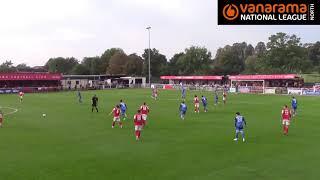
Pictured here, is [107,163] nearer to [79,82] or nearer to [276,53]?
[79,82]

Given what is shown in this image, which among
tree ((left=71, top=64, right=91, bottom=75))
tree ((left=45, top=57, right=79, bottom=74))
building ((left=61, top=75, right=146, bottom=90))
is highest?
tree ((left=45, top=57, right=79, bottom=74))

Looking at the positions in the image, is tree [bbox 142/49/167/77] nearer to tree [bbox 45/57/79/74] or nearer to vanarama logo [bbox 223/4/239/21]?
tree [bbox 45/57/79/74]

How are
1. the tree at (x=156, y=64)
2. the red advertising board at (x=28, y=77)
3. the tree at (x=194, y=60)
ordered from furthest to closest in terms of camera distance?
the tree at (x=156, y=64) < the tree at (x=194, y=60) < the red advertising board at (x=28, y=77)

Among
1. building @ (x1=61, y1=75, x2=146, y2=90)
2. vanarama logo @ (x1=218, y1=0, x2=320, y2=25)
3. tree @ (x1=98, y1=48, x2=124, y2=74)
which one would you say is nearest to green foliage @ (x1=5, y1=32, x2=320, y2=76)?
tree @ (x1=98, y1=48, x2=124, y2=74)

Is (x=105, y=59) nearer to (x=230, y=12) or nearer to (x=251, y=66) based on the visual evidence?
(x=251, y=66)

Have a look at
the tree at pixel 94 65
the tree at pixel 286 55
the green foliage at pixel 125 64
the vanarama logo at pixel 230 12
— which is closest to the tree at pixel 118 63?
the green foliage at pixel 125 64

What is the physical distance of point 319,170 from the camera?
1512cm

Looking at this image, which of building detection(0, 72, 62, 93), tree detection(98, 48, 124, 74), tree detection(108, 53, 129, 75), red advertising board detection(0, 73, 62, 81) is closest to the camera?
building detection(0, 72, 62, 93)

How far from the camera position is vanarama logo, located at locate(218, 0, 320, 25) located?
89.5 ft

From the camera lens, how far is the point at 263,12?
27281 millimetres

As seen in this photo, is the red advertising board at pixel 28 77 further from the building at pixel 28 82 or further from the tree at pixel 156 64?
the tree at pixel 156 64

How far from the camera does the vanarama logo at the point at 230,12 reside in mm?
27656

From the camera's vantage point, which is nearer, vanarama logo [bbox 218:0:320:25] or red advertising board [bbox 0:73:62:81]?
vanarama logo [bbox 218:0:320:25]

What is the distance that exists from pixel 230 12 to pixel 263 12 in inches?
89.5
